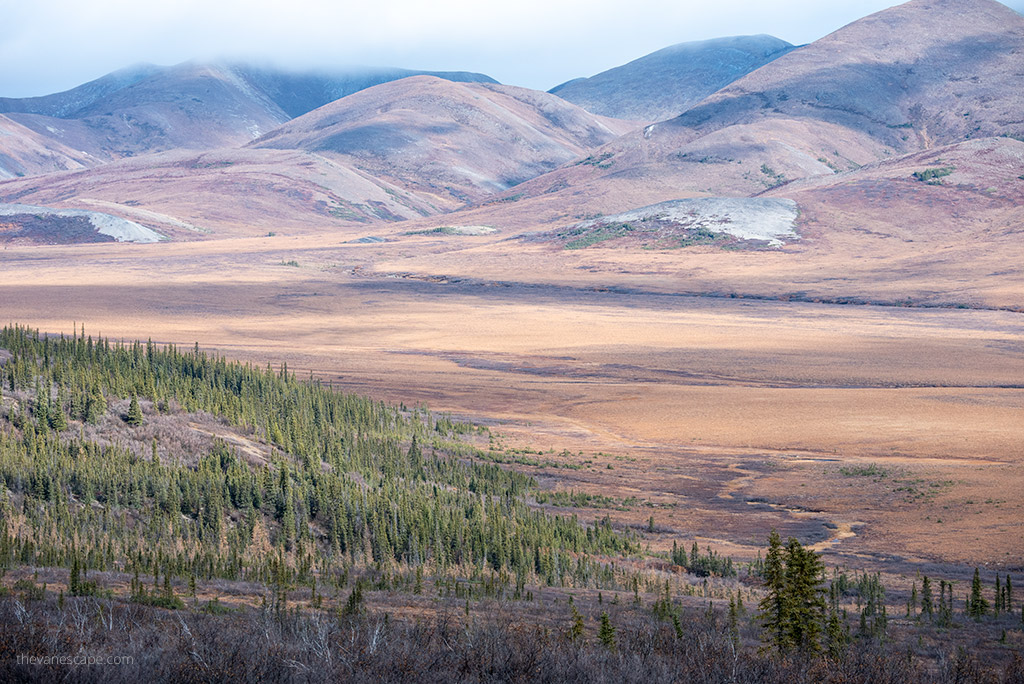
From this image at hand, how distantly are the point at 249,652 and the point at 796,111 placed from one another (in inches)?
6635

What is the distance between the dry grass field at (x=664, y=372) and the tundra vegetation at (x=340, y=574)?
375 cm

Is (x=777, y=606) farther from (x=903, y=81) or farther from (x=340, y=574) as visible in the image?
(x=903, y=81)

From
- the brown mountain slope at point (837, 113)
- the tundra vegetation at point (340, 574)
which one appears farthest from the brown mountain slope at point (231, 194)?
the tundra vegetation at point (340, 574)

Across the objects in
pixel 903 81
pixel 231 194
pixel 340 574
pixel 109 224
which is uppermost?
pixel 903 81

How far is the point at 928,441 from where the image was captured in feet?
105

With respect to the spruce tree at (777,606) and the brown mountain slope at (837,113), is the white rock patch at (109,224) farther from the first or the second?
the spruce tree at (777,606)

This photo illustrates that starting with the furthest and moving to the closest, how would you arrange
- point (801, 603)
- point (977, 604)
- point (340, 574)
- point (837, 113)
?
point (837, 113) < point (340, 574) < point (977, 604) < point (801, 603)

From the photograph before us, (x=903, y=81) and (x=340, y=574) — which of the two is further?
(x=903, y=81)

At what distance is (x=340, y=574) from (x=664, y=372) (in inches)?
1396

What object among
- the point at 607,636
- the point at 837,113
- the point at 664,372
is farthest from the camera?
the point at 837,113

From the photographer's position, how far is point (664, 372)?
4894 centimetres

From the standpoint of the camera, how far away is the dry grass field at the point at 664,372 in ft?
77.9

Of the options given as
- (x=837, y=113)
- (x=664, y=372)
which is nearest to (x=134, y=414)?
(x=664, y=372)

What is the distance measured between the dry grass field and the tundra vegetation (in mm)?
3748
